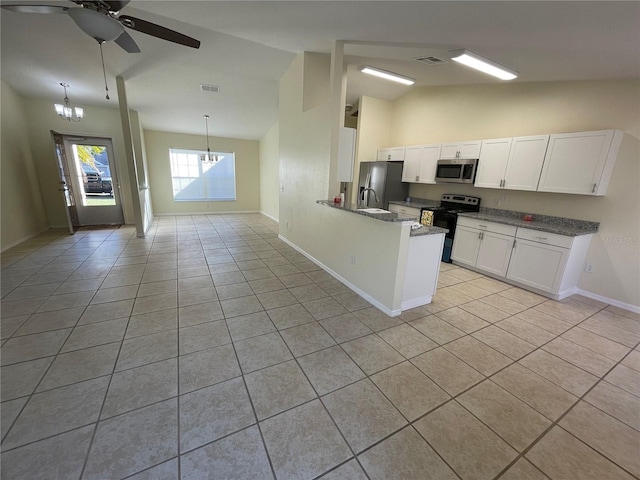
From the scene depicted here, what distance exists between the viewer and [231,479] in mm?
1203

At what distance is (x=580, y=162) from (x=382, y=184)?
278cm

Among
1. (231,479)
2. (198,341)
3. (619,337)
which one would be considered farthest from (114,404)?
(619,337)

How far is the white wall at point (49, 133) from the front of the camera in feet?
17.7

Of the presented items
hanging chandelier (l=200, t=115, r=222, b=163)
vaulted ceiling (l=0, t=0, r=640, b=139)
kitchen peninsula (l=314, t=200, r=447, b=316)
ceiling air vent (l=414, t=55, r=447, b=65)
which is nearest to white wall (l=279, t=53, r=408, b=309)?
kitchen peninsula (l=314, t=200, r=447, b=316)

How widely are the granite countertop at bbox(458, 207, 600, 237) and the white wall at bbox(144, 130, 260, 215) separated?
7139 mm

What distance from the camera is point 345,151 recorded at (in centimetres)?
360

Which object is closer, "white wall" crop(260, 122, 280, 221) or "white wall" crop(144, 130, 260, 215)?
"white wall" crop(260, 122, 280, 221)

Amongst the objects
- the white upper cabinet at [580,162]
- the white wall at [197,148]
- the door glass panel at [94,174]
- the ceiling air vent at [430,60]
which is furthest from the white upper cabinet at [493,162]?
the door glass panel at [94,174]

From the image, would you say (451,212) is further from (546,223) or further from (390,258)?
(390,258)

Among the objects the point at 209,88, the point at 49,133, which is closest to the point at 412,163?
the point at 209,88

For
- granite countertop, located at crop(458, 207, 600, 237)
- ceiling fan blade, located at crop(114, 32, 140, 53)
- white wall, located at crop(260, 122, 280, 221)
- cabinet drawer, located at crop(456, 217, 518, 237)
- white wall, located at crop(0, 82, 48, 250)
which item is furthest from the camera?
white wall, located at crop(260, 122, 280, 221)

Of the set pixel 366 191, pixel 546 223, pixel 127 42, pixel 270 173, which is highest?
pixel 127 42

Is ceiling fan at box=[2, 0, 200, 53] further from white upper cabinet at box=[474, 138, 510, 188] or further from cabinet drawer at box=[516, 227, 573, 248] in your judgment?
cabinet drawer at box=[516, 227, 573, 248]

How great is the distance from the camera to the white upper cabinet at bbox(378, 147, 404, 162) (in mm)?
5195
